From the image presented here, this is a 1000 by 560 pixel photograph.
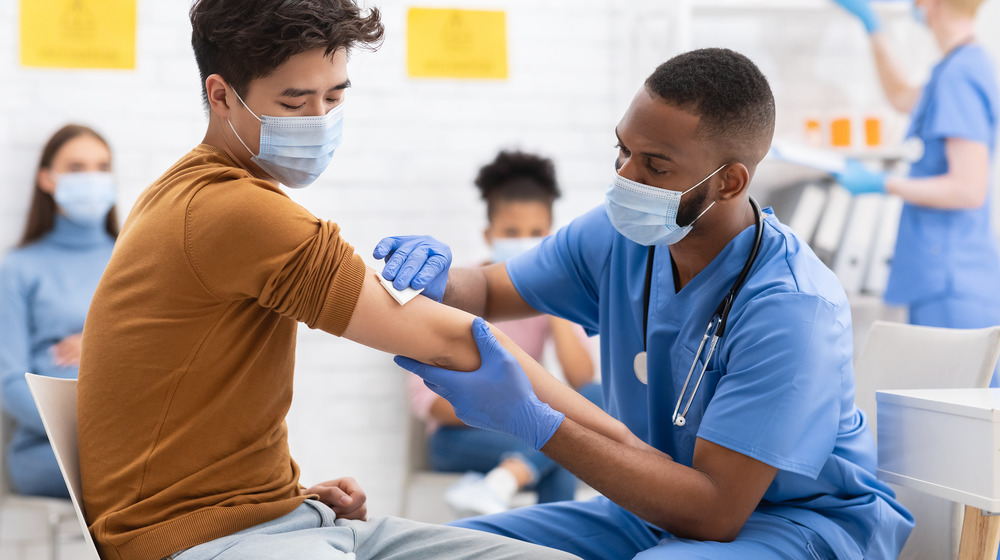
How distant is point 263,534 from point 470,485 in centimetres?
147

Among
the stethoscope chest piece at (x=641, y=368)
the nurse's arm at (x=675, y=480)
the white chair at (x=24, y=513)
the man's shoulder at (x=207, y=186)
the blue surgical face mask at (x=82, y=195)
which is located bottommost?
the white chair at (x=24, y=513)

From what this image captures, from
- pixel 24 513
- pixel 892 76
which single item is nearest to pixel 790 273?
pixel 892 76

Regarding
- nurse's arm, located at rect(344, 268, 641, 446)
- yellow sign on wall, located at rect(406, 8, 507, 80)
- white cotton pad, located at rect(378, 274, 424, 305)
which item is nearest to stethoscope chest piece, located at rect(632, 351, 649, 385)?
nurse's arm, located at rect(344, 268, 641, 446)

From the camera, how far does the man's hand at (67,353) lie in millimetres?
2621

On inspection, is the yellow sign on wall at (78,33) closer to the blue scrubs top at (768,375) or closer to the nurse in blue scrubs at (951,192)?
the blue scrubs top at (768,375)

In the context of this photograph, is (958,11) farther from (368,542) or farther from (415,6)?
(368,542)

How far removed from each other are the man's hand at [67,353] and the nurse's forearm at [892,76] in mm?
2969

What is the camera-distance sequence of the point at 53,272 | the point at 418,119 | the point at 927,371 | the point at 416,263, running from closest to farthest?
the point at 416,263
the point at 927,371
the point at 53,272
the point at 418,119

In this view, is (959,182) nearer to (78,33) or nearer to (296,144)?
(296,144)

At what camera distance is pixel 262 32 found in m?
1.23

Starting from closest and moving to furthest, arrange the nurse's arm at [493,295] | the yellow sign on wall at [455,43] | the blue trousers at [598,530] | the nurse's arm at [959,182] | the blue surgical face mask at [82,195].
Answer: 1. the blue trousers at [598,530]
2. the nurse's arm at [493,295]
3. the nurse's arm at [959,182]
4. the blue surgical face mask at [82,195]
5. the yellow sign on wall at [455,43]

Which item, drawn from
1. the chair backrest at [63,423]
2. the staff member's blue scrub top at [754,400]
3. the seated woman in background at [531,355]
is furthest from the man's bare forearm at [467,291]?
the seated woman in background at [531,355]

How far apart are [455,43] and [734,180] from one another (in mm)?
1825

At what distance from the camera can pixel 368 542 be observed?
130cm
